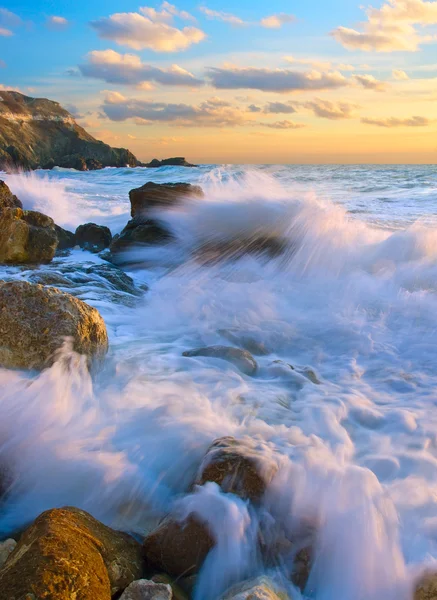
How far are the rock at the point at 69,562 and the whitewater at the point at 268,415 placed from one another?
316 mm

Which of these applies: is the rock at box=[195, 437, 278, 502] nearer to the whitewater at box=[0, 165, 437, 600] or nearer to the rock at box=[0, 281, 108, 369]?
the whitewater at box=[0, 165, 437, 600]

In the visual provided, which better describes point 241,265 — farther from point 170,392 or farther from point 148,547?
point 148,547

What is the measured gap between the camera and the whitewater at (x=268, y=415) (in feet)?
6.56

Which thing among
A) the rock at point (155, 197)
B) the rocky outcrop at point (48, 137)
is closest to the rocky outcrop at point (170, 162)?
the rocky outcrop at point (48, 137)

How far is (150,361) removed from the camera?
3748 mm

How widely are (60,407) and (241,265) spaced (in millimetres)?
4305

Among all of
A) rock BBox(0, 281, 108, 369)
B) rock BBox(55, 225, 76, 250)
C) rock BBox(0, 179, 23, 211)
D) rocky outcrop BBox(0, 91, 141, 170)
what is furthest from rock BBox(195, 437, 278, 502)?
rocky outcrop BBox(0, 91, 141, 170)

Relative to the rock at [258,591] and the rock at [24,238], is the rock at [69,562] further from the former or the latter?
the rock at [24,238]

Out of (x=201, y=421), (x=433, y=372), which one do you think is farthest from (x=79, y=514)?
(x=433, y=372)

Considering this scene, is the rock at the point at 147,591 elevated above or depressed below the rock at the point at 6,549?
below

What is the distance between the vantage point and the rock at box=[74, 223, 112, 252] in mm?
8164

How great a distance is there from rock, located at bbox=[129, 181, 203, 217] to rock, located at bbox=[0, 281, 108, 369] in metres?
5.03

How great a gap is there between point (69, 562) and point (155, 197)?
7.14 meters

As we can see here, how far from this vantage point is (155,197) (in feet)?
26.8
